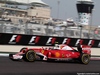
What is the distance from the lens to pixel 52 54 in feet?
42.2

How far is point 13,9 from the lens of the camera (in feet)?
378

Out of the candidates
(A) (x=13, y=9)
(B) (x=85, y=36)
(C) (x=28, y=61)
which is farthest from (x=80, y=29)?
(A) (x=13, y=9)

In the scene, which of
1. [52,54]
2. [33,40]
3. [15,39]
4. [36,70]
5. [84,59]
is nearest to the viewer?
[36,70]

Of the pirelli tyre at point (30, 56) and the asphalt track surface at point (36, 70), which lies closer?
the asphalt track surface at point (36, 70)

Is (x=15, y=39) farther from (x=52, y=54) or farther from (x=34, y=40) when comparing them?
(x=52, y=54)

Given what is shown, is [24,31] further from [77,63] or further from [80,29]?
[77,63]

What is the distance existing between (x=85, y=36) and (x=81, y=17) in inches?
6231

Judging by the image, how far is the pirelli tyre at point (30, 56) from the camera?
1195cm

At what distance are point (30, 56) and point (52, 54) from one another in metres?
1.24

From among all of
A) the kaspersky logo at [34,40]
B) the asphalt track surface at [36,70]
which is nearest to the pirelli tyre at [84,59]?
the asphalt track surface at [36,70]

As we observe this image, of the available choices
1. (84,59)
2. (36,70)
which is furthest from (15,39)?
(36,70)

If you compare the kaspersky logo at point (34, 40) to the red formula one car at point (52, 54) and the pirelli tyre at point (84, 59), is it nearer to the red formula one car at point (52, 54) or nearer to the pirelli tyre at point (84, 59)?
Answer: the red formula one car at point (52, 54)

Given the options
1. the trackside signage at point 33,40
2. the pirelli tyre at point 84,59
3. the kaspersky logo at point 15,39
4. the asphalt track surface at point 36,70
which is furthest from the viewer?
the kaspersky logo at point 15,39

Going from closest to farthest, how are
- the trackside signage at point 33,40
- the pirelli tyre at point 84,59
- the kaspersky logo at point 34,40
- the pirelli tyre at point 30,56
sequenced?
1. the pirelli tyre at point 30,56
2. the pirelli tyre at point 84,59
3. the trackside signage at point 33,40
4. the kaspersky logo at point 34,40
